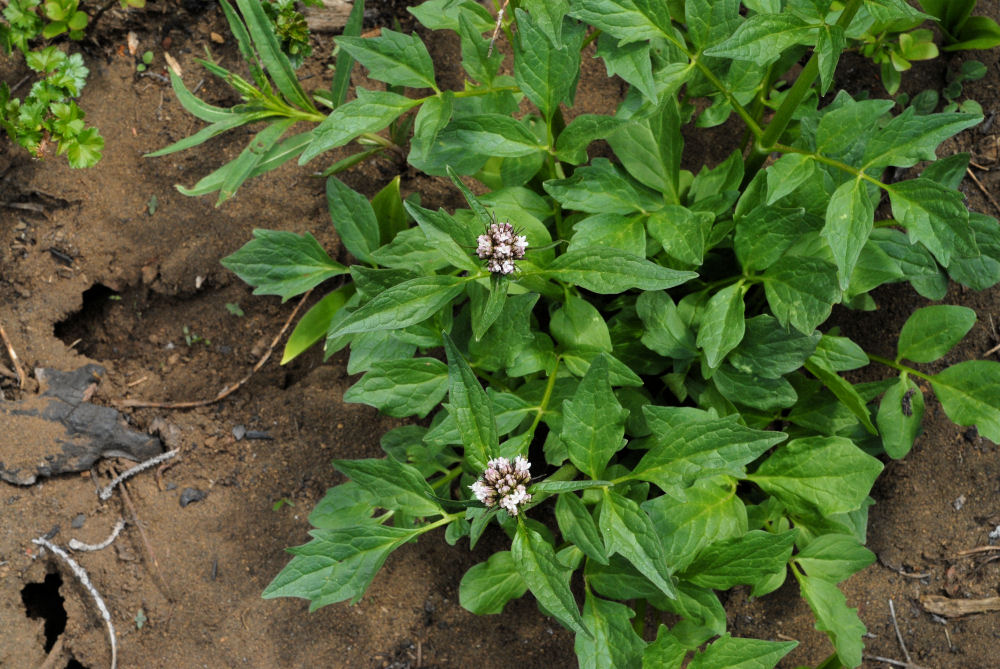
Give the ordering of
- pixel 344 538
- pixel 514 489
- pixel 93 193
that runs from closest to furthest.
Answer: pixel 514 489
pixel 344 538
pixel 93 193

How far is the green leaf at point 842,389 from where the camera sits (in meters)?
2.25

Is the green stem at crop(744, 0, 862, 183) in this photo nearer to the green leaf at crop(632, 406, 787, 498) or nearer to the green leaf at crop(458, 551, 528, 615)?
the green leaf at crop(632, 406, 787, 498)

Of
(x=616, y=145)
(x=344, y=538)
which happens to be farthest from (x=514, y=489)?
(x=616, y=145)

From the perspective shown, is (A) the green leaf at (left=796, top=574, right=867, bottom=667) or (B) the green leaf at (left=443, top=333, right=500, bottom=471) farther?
(A) the green leaf at (left=796, top=574, right=867, bottom=667)

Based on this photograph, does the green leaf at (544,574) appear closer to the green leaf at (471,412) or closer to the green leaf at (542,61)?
the green leaf at (471,412)

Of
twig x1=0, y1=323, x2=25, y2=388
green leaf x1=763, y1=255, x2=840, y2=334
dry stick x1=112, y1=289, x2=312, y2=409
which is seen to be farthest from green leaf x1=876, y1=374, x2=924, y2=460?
twig x1=0, y1=323, x2=25, y2=388

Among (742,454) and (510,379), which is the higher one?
(742,454)

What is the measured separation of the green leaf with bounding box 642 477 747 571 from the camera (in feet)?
7.06

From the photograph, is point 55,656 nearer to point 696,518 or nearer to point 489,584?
point 489,584

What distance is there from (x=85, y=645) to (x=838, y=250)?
8.65ft

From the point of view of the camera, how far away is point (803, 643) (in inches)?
108

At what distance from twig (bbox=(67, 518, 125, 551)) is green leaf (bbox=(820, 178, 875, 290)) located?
241 cm

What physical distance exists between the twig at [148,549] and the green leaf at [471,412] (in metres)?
1.49

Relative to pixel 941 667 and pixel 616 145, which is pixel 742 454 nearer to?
pixel 616 145
